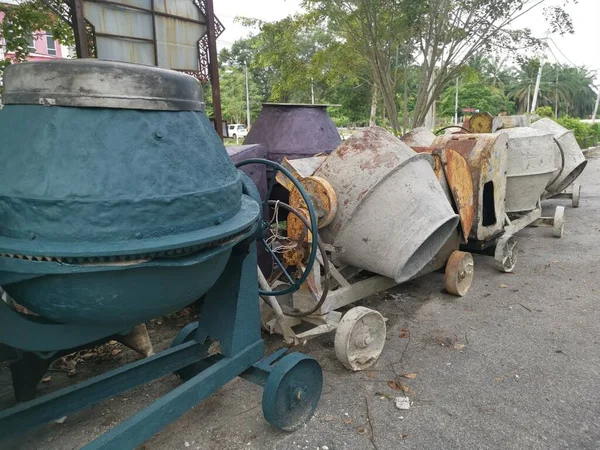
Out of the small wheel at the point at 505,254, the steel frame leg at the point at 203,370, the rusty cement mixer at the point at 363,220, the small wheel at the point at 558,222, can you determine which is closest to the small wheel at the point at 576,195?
the small wheel at the point at 558,222

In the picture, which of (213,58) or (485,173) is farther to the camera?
(213,58)

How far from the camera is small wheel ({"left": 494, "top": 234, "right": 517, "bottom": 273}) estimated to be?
485 cm

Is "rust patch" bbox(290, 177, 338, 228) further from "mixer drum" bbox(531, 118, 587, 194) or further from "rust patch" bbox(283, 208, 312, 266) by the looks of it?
"mixer drum" bbox(531, 118, 587, 194)

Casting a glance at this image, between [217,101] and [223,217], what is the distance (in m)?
3.72

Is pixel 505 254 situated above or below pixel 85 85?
below

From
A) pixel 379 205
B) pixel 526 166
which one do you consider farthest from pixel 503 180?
pixel 379 205

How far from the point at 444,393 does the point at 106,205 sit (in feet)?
7.55

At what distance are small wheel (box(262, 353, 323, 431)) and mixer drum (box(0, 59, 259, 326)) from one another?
0.83 meters

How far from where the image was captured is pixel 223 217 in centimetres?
187

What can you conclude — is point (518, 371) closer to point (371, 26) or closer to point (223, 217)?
point (223, 217)

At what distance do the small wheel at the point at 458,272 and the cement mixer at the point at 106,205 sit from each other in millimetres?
2743

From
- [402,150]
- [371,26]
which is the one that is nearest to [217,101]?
[402,150]

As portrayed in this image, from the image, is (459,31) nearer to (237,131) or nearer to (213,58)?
(213,58)

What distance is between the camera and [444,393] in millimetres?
2809
